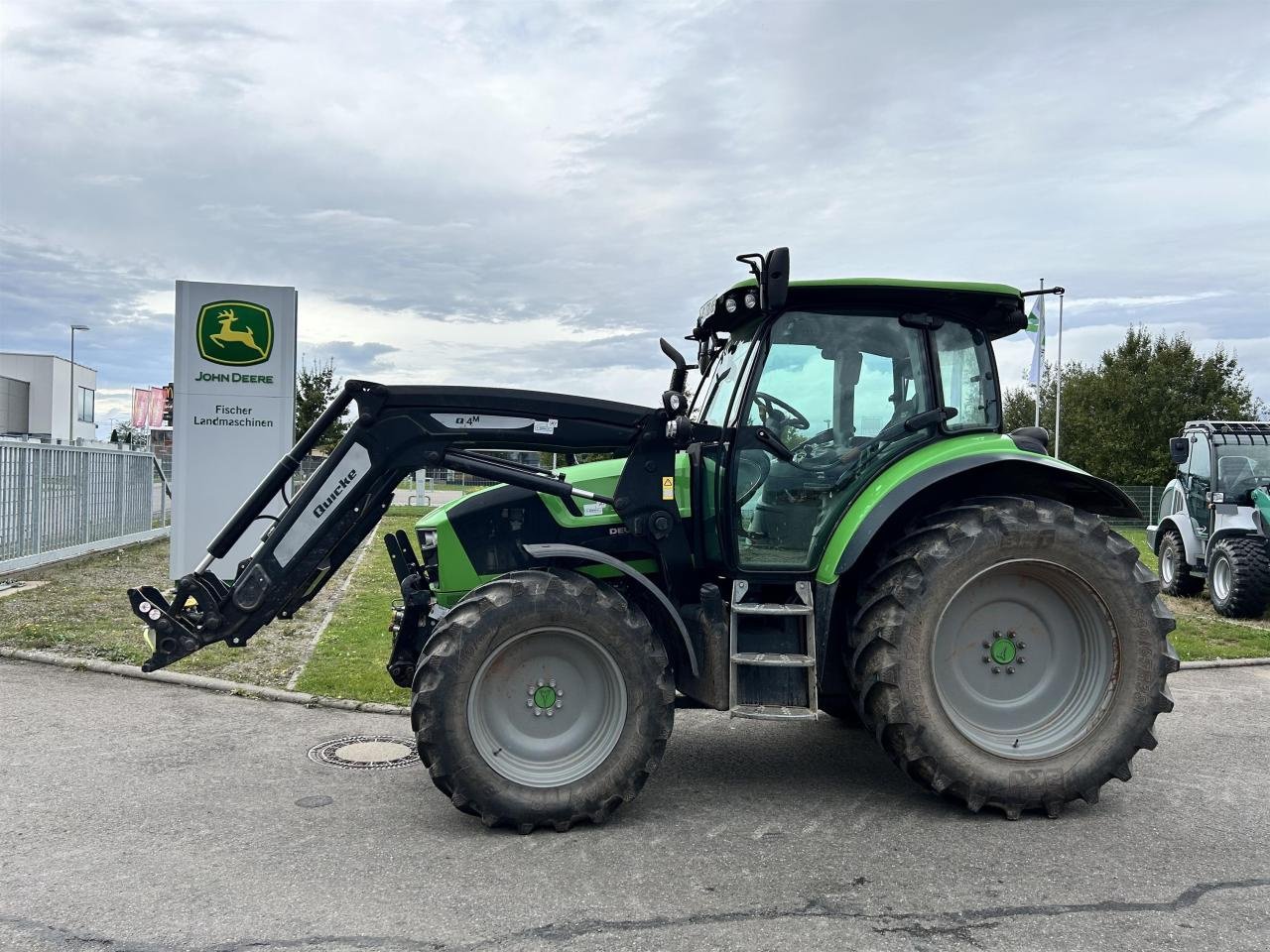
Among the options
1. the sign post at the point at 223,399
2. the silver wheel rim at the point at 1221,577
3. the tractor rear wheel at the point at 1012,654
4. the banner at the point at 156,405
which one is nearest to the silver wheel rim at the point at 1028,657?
the tractor rear wheel at the point at 1012,654

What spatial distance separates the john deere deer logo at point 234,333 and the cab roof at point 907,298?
7868mm

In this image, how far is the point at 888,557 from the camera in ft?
16.7

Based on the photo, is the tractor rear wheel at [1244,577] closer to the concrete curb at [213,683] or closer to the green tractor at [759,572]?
the concrete curb at [213,683]

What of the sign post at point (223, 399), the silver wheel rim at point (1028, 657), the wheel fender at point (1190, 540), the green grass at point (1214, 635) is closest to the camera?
the silver wheel rim at point (1028, 657)

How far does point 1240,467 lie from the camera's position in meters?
13.4

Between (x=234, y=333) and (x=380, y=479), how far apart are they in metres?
7.73

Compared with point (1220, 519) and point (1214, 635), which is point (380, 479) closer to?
point (1214, 635)

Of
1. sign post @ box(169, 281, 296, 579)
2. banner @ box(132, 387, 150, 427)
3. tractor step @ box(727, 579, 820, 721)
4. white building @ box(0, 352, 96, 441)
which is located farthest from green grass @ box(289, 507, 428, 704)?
white building @ box(0, 352, 96, 441)

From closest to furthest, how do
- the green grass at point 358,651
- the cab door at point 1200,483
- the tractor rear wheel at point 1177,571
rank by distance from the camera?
the green grass at point 358,651
the cab door at point 1200,483
the tractor rear wheel at point 1177,571

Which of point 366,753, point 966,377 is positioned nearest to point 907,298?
point 966,377

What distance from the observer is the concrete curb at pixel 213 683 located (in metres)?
6.95

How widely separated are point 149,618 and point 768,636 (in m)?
3.03

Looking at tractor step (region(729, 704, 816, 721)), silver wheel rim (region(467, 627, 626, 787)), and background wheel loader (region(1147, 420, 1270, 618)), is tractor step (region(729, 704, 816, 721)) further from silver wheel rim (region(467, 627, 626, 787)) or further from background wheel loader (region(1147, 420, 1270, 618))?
background wheel loader (region(1147, 420, 1270, 618))

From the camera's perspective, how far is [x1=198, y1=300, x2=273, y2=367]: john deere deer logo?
38.6 ft
